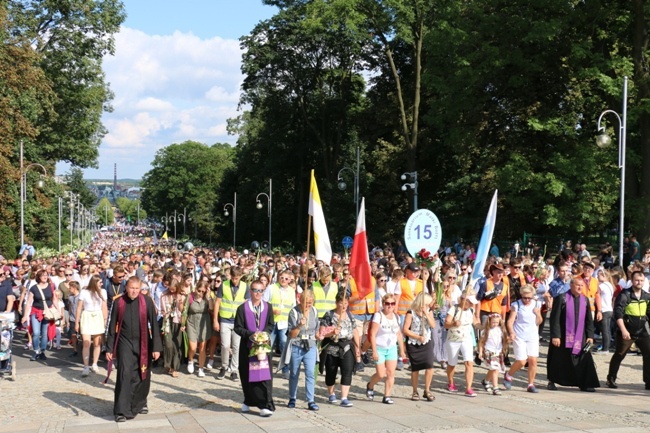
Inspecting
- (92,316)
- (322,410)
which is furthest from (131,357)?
(92,316)

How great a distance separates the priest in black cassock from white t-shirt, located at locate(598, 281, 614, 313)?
742 cm

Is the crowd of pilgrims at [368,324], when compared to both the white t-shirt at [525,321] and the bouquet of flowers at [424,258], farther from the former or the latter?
the bouquet of flowers at [424,258]

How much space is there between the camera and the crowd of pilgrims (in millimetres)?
10531

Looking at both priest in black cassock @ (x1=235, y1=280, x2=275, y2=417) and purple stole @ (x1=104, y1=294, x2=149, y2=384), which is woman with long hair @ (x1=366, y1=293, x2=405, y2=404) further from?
purple stole @ (x1=104, y1=294, x2=149, y2=384)

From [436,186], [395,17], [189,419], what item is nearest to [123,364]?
[189,419]

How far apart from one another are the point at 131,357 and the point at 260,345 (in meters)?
1.69

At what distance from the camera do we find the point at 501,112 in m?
34.3

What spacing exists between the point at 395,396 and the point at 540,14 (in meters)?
23.9

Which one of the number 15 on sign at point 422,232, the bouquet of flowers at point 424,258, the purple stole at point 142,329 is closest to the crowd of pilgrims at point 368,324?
the purple stole at point 142,329

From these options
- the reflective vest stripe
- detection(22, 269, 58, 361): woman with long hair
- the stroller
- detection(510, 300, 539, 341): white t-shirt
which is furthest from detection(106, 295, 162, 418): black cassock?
detection(22, 269, 58, 361): woman with long hair

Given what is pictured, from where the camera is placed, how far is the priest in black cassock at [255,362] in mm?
9969

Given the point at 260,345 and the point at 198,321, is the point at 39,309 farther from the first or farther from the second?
the point at 260,345

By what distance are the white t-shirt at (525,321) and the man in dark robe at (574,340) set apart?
0.38 metres

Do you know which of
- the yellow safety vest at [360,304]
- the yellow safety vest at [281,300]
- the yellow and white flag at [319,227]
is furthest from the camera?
the yellow safety vest at [281,300]
